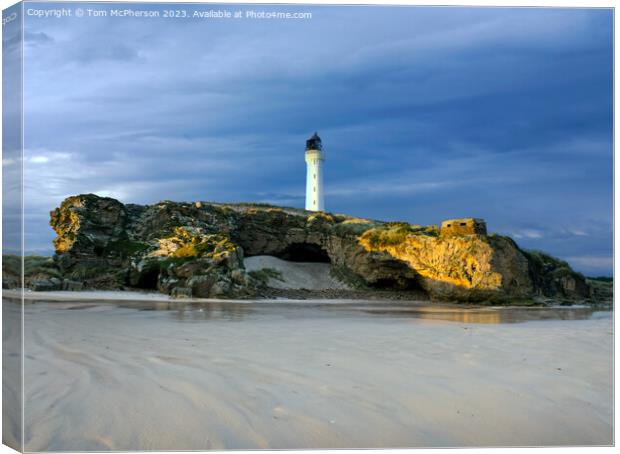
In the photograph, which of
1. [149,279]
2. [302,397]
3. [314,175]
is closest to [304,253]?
[149,279]

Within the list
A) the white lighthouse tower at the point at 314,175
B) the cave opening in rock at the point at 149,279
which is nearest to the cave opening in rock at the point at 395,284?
the cave opening in rock at the point at 149,279

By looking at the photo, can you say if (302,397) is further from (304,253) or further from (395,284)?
(304,253)

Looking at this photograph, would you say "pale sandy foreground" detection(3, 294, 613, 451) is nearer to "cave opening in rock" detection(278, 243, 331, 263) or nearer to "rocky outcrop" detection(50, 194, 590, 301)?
"rocky outcrop" detection(50, 194, 590, 301)

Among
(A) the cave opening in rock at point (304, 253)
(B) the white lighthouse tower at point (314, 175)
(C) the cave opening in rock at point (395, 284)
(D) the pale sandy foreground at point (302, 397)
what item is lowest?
(C) the cave opening in rock at point (395, 284)

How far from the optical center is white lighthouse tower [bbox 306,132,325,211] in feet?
131

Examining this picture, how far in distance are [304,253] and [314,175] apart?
632 inches

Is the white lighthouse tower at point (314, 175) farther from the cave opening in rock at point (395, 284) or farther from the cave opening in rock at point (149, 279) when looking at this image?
the cave opening in rock at point (149, 279)

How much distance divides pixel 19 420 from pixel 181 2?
295cm

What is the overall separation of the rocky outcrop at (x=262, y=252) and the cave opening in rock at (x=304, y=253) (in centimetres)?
5

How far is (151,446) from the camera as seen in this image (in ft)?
9.52

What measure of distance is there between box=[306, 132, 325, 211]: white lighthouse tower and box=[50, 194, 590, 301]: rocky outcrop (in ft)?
47.0

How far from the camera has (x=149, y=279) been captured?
63.7ft

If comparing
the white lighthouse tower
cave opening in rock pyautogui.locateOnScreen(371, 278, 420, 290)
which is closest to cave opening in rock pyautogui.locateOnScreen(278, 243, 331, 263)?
cave opening in rock pyautogui.locateOnScreen(371, 278, 420, 290)

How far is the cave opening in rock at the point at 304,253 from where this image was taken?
84.9 ft
